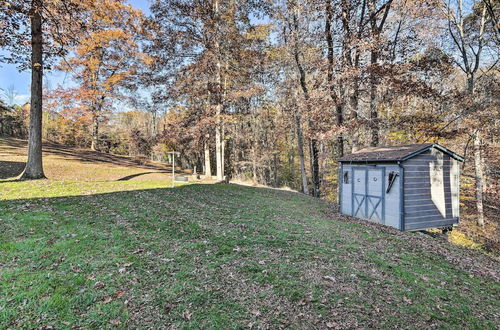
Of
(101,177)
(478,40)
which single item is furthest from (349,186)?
(101,177)

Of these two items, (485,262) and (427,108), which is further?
(427,108)

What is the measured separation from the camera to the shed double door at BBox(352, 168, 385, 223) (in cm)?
1002

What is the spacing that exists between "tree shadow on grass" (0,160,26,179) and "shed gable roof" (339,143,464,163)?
14.6 meters

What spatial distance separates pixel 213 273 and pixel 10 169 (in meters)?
12.9

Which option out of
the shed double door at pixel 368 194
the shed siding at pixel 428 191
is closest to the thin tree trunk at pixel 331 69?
the shed double door at pixel 368 194

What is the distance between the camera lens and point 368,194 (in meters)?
10.6

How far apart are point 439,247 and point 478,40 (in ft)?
43.1

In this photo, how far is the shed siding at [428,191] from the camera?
928cm

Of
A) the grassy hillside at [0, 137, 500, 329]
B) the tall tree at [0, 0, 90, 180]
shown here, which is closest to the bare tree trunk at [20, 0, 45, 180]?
the tall tree at [0, 0, 90, 180]

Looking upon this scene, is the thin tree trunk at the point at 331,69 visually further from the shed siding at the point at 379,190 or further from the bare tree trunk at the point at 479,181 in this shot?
the bare tree trunk at the point at 479,181

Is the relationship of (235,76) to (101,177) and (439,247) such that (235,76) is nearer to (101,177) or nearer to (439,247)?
(101,177)

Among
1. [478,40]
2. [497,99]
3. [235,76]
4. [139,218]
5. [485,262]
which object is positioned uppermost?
[478,40]

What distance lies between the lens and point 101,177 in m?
13.6

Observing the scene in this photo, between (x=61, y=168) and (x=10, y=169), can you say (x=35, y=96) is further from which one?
(x=61, y=168)
